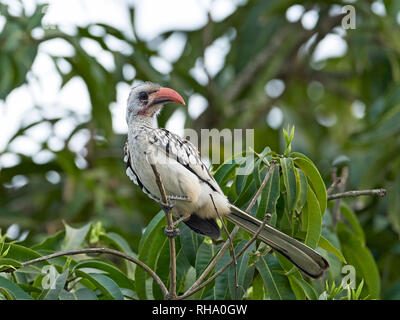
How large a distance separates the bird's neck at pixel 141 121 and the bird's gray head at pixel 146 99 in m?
0.01

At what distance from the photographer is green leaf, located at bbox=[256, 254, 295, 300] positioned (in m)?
2.52

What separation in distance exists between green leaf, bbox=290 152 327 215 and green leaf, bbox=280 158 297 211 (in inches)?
2.5

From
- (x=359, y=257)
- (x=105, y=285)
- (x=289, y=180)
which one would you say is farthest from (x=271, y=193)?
(x=359, y=257)

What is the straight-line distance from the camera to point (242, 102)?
19.5ft

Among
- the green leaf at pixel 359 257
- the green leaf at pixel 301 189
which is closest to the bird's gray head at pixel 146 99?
the green leaf at pixel 301 189

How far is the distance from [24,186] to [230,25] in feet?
8.10

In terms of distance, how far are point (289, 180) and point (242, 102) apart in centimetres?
356

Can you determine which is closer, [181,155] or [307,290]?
[307,290]

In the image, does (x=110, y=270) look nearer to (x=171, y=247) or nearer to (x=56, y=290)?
(x=56, y=290)

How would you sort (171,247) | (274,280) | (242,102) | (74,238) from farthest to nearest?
(242,102), (74,238), (274,280), (171,247)

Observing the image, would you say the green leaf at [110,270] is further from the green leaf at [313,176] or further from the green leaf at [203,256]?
the green leaf at [313,176]

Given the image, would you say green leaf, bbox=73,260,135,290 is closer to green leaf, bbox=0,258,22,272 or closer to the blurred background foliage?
green leaf, bbox=0,258,22,272

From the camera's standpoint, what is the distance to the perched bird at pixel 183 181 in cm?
253

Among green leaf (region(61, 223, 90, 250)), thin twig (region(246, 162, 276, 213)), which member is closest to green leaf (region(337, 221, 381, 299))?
thin twig (region(246, 162, 276, 213))
